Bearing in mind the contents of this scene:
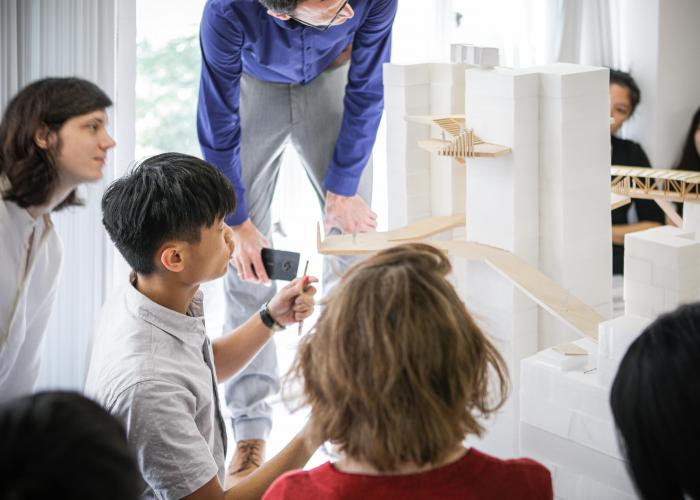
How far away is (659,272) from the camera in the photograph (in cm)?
192

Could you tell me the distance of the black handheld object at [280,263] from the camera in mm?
2404

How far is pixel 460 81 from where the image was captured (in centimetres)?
252

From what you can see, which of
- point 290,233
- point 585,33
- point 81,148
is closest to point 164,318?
point 81,148

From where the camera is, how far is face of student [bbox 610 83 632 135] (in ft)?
12.5

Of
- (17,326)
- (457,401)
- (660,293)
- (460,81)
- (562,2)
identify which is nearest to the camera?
(457,401)

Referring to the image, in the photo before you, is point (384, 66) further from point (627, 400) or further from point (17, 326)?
point (627, 400)

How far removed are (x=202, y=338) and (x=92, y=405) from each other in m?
0.85

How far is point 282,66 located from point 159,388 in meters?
1.31

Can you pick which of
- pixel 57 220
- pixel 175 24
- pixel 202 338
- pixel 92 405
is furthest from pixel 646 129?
pixel 92 405

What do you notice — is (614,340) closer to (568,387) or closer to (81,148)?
(568,387)

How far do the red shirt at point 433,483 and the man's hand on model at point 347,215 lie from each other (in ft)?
5.21

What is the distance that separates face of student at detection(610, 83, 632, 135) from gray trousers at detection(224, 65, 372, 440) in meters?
1.45

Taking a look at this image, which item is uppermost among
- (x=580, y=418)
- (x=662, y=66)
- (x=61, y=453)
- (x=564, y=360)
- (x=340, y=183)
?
(x=662, y=66)

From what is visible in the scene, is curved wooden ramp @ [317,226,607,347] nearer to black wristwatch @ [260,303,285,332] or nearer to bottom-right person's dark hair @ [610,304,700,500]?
black wristwatch @ [260,303,285,332]
